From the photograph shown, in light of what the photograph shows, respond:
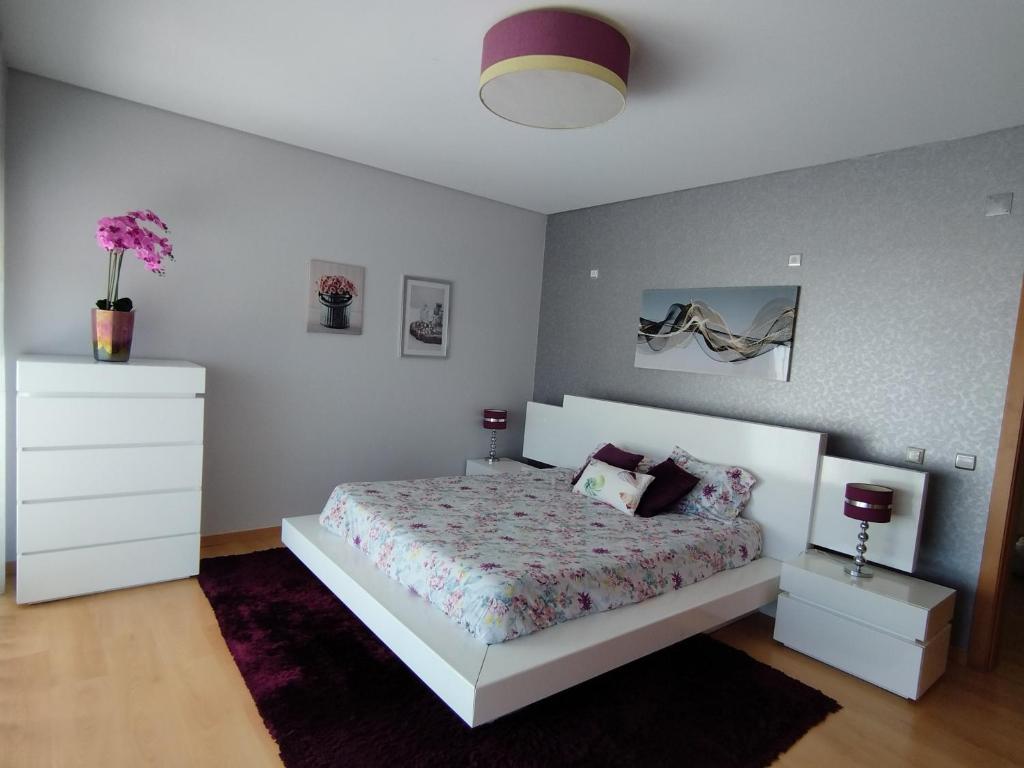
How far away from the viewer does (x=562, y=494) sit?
12.1 feet

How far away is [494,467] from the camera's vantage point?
4727mm

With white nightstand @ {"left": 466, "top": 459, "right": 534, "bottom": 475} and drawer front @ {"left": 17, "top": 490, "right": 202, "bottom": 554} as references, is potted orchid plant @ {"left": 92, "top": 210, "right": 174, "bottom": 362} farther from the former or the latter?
white nightstand @ {"left": 466, "top": 459, "right": 534, "bottom": 475}

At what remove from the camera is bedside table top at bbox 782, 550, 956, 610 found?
8.55ft

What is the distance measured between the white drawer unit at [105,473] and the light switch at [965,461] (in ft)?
12.6

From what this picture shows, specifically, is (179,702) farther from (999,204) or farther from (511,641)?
(999,204)

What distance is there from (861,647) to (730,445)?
1231 millimetres

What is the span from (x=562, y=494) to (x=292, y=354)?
79.7 inches

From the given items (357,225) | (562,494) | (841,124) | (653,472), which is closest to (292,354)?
(357,225)

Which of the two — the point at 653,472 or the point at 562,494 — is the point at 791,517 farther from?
the point at 562,494

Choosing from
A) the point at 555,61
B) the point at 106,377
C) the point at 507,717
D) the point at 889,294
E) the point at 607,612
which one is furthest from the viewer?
the point at 889,294

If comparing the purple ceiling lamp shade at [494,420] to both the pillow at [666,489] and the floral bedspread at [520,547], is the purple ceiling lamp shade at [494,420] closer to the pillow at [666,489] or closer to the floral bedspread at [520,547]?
the floral bedspread at [520,547]

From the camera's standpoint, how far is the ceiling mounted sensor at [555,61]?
2090mm

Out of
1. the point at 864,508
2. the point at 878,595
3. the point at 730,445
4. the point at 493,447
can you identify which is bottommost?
the point at 878,595

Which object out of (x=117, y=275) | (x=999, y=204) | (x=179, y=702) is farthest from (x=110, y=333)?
(x=999, y=204)
